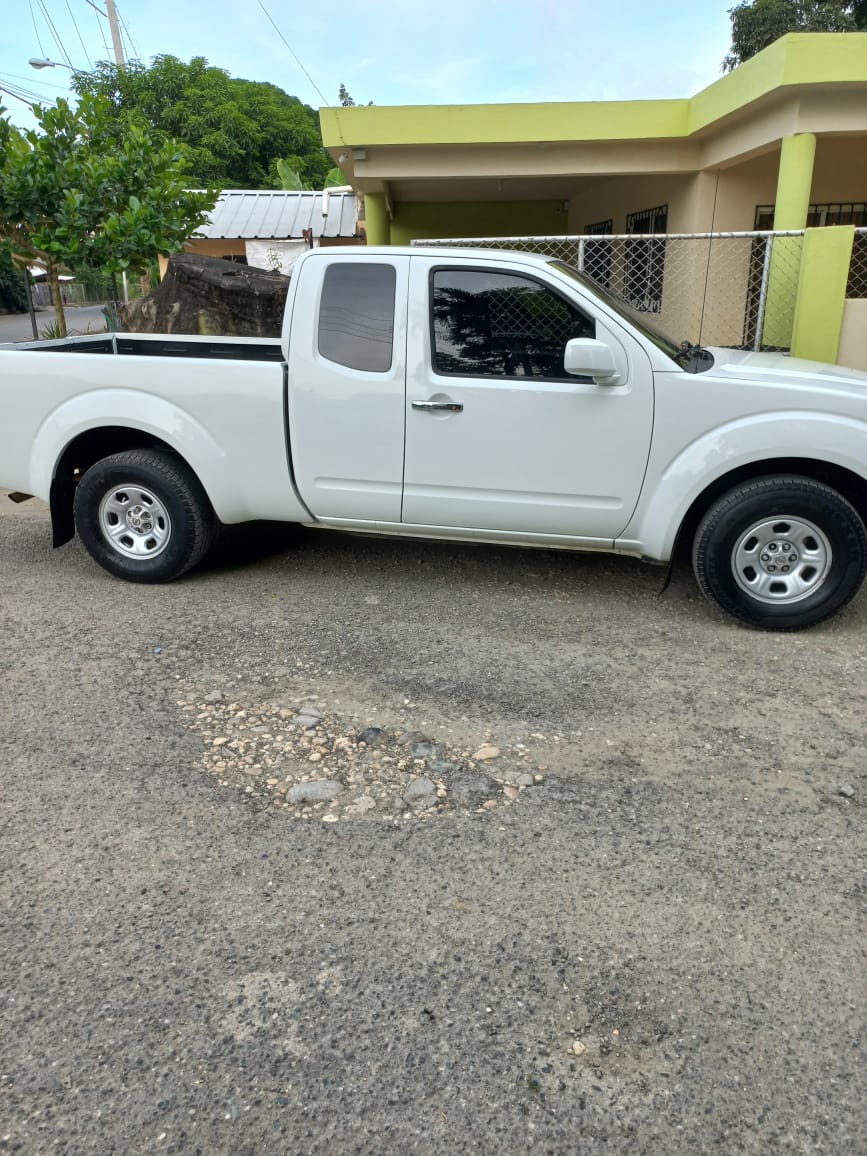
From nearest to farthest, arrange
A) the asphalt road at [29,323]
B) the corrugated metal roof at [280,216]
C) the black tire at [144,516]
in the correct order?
the black tire at [144,516] < the corrugated metal roof at [280,216] < the asphalt road at [29,323]

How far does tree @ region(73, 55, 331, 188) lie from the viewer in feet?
107

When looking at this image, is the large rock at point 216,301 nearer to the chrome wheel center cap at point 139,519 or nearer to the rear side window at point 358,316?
the chrome wheel center cap at point 139,519

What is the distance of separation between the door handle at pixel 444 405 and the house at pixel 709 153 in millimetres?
5261

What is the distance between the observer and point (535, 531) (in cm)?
480

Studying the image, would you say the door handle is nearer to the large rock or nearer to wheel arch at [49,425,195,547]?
wheel arch at [49,425,195,547]

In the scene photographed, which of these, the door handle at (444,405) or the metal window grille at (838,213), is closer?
the door handle at (444,405)

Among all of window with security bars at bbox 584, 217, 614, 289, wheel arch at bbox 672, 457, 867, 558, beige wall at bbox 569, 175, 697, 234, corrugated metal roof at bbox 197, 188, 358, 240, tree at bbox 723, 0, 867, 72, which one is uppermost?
tree at bbox 723, 0, 867, 72

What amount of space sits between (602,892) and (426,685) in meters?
1.53

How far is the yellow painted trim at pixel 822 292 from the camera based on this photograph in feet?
26.4

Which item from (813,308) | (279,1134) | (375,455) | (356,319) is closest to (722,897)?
(279,1134)

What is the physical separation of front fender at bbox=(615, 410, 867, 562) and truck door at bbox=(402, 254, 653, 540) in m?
0.13

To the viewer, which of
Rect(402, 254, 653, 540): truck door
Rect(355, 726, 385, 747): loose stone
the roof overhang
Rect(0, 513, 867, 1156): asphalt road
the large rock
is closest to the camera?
Rect(0, 513, 867, 1156): asphalt road

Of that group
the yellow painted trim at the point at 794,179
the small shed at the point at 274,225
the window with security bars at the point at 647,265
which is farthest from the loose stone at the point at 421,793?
the small shed at the point at 274,225

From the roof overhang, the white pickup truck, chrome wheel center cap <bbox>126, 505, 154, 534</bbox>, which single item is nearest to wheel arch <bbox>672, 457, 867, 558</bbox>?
the white pickup truck
